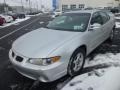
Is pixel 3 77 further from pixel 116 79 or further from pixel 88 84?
pixel 116 79

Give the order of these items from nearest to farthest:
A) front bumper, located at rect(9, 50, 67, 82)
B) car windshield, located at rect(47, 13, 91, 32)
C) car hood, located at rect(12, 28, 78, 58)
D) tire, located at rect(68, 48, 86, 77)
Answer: front bumper, located at rect(9, 50, 67, 82)
car hood, located at rect(12, 28, 78, 58)
tire, located at rect(68, 48, 86, 77)
car windshield, located at rect(47, 13, 91, 32)

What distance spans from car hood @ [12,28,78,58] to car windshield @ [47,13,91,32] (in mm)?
311

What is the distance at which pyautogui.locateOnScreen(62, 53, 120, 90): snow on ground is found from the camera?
10.8 feet

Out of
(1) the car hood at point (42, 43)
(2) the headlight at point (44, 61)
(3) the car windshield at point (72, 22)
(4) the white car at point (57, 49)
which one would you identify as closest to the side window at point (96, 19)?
(4) the white car at point (57, 49)

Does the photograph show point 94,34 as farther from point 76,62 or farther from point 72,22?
point 76,62

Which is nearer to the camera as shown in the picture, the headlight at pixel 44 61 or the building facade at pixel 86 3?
the headlight at pixel 44 61

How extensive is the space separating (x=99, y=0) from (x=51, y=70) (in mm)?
60129

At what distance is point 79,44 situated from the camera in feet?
12.1

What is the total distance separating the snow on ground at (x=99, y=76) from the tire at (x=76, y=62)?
0.47 feet

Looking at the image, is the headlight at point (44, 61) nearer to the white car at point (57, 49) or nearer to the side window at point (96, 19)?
the white car at point (57, 49)

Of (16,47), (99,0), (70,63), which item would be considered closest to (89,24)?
(70,63)

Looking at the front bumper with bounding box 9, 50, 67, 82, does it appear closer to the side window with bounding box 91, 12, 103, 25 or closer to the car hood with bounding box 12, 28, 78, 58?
the car hood with bounding box 12, 28, 78, 58

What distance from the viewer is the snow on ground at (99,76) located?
3.30 meters

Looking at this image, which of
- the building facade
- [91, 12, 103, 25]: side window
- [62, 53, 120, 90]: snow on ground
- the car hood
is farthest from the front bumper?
the building facade
